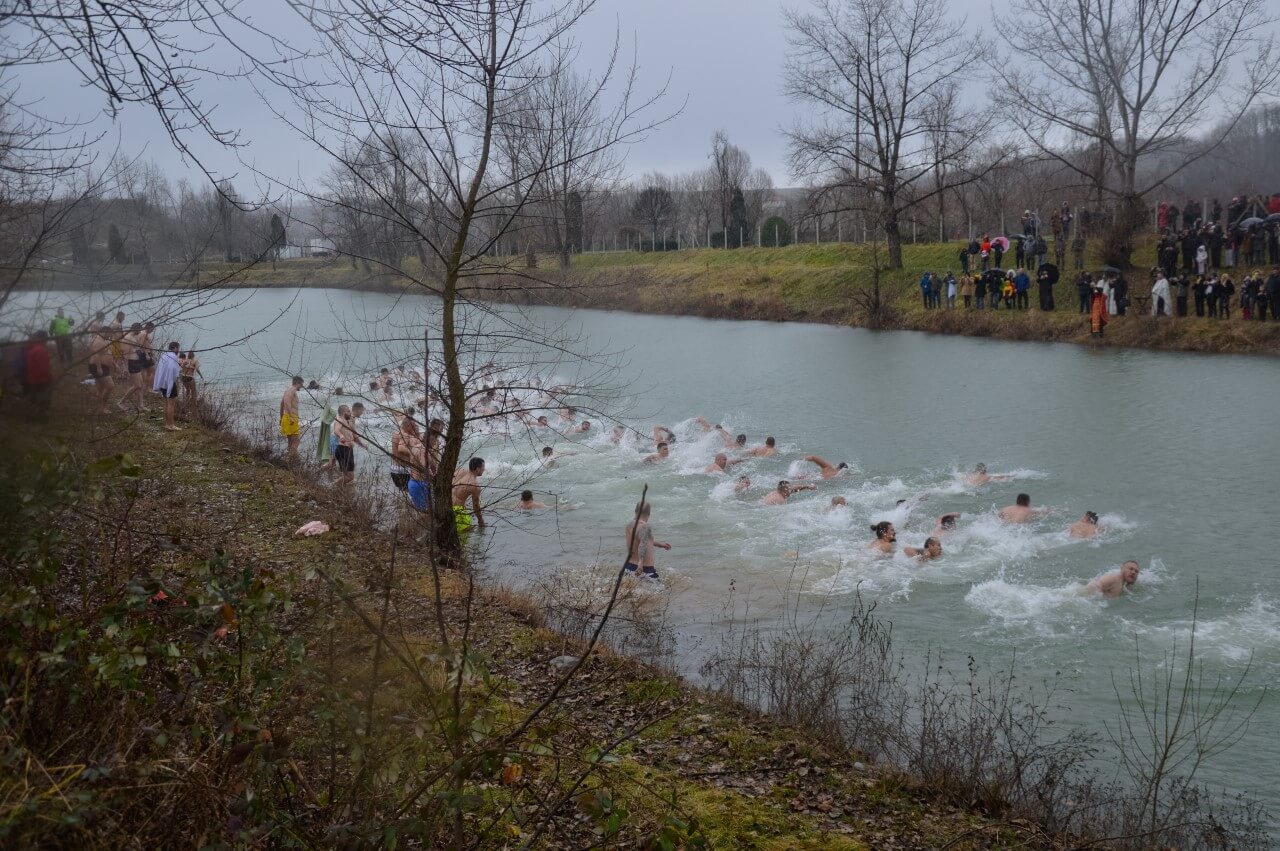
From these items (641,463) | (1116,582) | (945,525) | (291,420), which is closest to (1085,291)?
(641,463)

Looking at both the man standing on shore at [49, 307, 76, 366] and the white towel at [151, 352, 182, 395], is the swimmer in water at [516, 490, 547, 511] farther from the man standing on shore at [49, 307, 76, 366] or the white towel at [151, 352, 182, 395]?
the man standing on shore at [49, 307, 76, 366]

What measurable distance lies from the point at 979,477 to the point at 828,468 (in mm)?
2562

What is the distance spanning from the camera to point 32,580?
3.70 metres

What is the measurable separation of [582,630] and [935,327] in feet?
92.2

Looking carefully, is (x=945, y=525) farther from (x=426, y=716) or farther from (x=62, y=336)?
(x=62, y=336)

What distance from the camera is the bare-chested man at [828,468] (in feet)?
58.3

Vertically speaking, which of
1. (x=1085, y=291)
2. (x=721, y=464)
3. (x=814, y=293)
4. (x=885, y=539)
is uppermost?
(x=814, y=293)

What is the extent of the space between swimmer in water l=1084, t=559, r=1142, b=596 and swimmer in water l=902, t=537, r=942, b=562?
194cm

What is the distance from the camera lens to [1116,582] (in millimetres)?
11594

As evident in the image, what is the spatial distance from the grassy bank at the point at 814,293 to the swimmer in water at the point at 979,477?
6.39 meters

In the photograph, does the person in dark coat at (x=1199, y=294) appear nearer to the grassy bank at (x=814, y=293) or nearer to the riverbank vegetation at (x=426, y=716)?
the grassy bank at (x=814, y=293)

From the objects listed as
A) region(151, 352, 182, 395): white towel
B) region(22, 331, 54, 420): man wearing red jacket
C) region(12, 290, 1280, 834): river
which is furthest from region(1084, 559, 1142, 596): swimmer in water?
region(151, 352, 182, 395): white towel

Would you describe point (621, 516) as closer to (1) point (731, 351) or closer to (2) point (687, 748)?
(2) point (687, 748)

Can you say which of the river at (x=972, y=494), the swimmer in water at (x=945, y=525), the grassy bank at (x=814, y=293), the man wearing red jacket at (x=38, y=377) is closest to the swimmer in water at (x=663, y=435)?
the river at (x=972, y=494)
